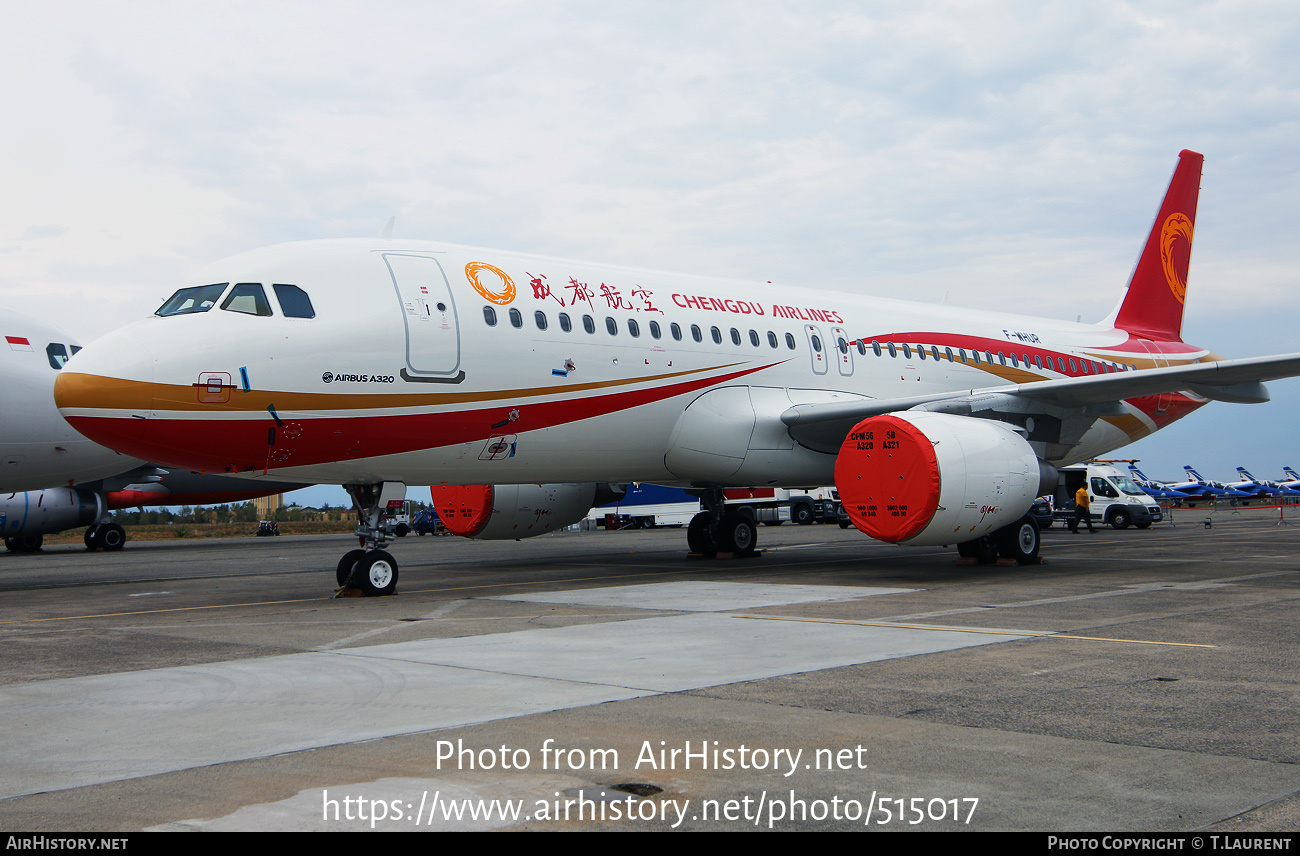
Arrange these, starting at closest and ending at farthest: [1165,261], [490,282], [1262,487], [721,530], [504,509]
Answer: [490,282], [504,509], [721,530], [1165,261], [1262,487]

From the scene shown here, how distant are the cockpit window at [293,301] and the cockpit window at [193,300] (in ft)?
1.96

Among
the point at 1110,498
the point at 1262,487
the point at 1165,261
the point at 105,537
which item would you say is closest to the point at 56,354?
the point at 105,537

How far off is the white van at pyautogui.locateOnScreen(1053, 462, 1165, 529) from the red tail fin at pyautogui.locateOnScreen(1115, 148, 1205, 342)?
10.0m

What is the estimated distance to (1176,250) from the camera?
22109mm

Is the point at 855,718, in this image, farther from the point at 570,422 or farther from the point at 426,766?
the point at 570,422

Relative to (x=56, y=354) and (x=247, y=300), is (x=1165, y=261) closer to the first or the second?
(x=247, y=300)

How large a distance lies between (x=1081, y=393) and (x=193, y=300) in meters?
11.7

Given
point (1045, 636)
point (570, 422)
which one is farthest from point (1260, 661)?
point (570, 422)

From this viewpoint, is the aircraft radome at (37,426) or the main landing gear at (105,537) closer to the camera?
the aircraft radome at (37,426)

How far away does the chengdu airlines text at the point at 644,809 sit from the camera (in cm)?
365

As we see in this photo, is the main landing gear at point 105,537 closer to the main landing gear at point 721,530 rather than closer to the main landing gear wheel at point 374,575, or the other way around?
the main landing gear at point 721,530

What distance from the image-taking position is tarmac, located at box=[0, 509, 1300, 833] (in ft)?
12.4

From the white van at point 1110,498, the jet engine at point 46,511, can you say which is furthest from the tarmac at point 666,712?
the white van at point 1110,498

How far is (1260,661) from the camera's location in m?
6.80
